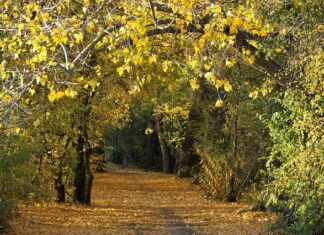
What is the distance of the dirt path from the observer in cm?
1517

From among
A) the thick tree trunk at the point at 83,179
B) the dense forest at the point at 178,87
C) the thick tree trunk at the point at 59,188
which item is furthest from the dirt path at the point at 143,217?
the dense forest at the point at 178,87

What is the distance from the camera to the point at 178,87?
17641 mm

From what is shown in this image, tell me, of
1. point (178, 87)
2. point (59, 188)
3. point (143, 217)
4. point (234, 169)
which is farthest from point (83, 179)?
point (178, 87)

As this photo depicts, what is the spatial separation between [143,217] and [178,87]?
13.1 ft

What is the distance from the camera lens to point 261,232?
1371 centimetres

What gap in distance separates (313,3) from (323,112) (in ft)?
5.80

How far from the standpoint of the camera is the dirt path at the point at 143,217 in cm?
1517

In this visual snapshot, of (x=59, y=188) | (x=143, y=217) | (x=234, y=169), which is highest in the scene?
(x=234, y=169)

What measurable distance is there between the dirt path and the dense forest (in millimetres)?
782

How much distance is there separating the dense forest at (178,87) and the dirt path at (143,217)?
30.8 inches

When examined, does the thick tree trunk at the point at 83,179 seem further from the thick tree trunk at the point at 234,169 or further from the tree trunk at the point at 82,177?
the thick tree trunk at the point at 234,169

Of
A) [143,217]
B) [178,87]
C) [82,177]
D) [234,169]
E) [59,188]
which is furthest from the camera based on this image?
[82,177]

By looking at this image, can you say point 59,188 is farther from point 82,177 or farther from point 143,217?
point 143,217

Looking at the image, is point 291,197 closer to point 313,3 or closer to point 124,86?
point 313,3
